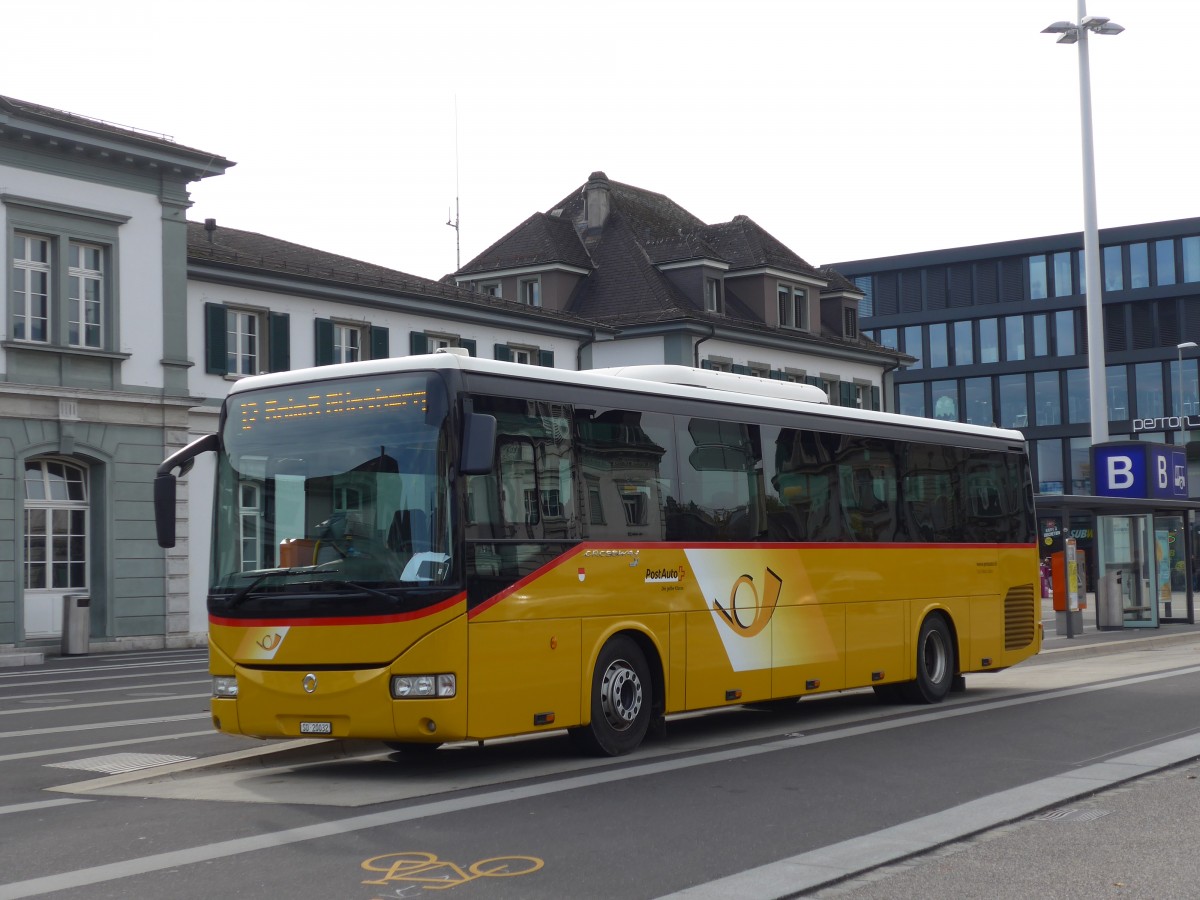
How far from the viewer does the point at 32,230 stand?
3042 cm

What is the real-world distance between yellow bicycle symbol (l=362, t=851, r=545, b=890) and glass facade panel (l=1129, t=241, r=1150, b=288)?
238 feet

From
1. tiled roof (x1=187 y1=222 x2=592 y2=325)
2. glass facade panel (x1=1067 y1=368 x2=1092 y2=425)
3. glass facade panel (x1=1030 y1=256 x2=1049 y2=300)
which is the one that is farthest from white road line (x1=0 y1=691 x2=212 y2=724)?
glass facade panel (x1=1030 y1=256 x2=1049 y2=300)

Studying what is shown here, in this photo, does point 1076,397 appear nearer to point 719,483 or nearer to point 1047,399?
point 1047,399

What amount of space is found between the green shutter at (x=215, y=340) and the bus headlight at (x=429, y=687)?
26168mm

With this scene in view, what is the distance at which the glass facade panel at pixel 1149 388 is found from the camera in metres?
74.4

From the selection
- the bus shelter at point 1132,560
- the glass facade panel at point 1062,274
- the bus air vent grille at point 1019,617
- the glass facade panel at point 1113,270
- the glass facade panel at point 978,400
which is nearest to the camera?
the bus air vent grille at point 1019,617

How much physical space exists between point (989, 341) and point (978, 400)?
2963 mm

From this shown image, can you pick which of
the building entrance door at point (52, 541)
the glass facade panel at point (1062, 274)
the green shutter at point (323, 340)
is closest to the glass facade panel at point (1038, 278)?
the glass facade panel at point (1062, 274)

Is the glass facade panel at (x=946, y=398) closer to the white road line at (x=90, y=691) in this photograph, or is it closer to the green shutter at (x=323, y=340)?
the green shutter at (x=323, y=340)

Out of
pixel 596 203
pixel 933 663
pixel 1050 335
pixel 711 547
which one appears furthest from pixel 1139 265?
pixel 711 547

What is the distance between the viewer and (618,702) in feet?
39.2

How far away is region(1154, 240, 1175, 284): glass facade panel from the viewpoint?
2921 inches

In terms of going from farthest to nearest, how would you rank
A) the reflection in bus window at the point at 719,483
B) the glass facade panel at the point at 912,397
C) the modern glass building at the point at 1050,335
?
1. the glass facade panel at the point at 912,397
2. the modern glass building at the point at 1050,335
3. the reflection in bus window at the point at 719,483

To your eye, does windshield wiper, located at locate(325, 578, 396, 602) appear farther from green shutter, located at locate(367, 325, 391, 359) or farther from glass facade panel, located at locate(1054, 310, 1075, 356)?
glass facade panel, located at locate(1054, 310, 1075, 356)
